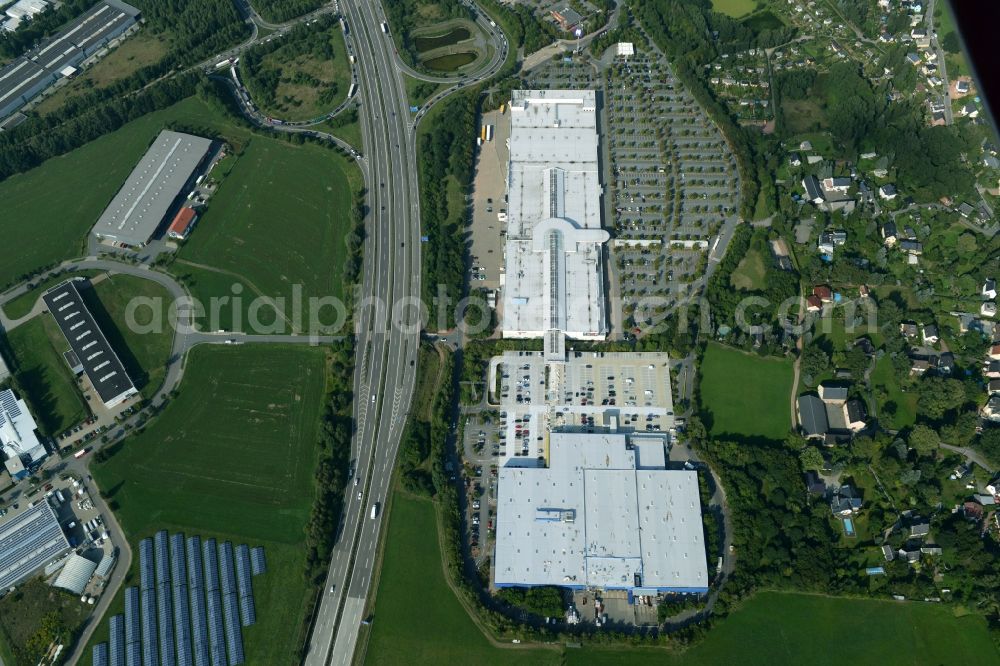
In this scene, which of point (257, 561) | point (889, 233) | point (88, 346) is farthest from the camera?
point (889, 233)

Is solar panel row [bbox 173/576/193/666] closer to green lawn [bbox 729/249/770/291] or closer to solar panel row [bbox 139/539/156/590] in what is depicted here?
solar panel row [bbox 139/539/156/590]

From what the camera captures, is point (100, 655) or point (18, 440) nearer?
point (100, 655)

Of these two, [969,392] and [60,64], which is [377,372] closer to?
[969,392]

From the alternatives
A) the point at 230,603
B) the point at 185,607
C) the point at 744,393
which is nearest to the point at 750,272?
the point at 744,393

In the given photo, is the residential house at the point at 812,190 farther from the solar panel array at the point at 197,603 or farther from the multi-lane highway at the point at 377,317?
the solar panel array at the point at 197,603

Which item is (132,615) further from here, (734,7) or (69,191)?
(734,7)

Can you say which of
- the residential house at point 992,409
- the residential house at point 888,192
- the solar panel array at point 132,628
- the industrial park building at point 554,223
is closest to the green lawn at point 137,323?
the solar panel array at point 132,628


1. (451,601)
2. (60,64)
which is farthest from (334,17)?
(451,601)
